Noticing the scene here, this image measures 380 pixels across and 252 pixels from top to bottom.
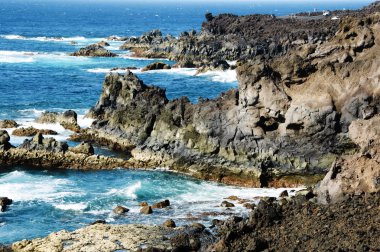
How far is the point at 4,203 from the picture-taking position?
37.0m

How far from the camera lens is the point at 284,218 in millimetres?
30266

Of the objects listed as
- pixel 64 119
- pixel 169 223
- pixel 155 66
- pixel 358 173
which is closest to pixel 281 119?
pixel 358 173

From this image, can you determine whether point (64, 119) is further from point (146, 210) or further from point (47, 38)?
point (47, 38)

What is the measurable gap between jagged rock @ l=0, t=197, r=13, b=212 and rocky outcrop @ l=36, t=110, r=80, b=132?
58.1 ft

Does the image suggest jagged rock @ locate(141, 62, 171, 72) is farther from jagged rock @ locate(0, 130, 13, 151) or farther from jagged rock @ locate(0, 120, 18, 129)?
jagged rock @ locate(0, 130, 13, 151)

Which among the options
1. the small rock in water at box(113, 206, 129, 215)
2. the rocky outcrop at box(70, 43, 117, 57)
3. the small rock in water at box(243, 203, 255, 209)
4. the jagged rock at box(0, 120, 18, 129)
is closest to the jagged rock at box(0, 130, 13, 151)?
the jagged rock at box(0, 120, 18, 129)

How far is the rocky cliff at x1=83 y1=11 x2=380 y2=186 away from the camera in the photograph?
135 feet

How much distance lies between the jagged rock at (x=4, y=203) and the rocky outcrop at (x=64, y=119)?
17.7m

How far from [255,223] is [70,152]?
21197mm

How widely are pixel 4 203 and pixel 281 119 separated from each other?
1919cm

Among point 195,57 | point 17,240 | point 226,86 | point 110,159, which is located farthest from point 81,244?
point 195,57

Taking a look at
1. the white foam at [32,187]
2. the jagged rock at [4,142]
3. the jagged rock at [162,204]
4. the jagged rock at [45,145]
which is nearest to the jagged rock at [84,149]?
the jagged rock at [45,145]

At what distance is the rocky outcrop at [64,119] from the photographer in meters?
55.4

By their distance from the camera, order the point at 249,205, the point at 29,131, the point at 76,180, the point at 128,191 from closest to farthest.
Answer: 1. the point at 249,205
2. the point at 128,191
3. the point at 76,180
4. the point at 29,131
